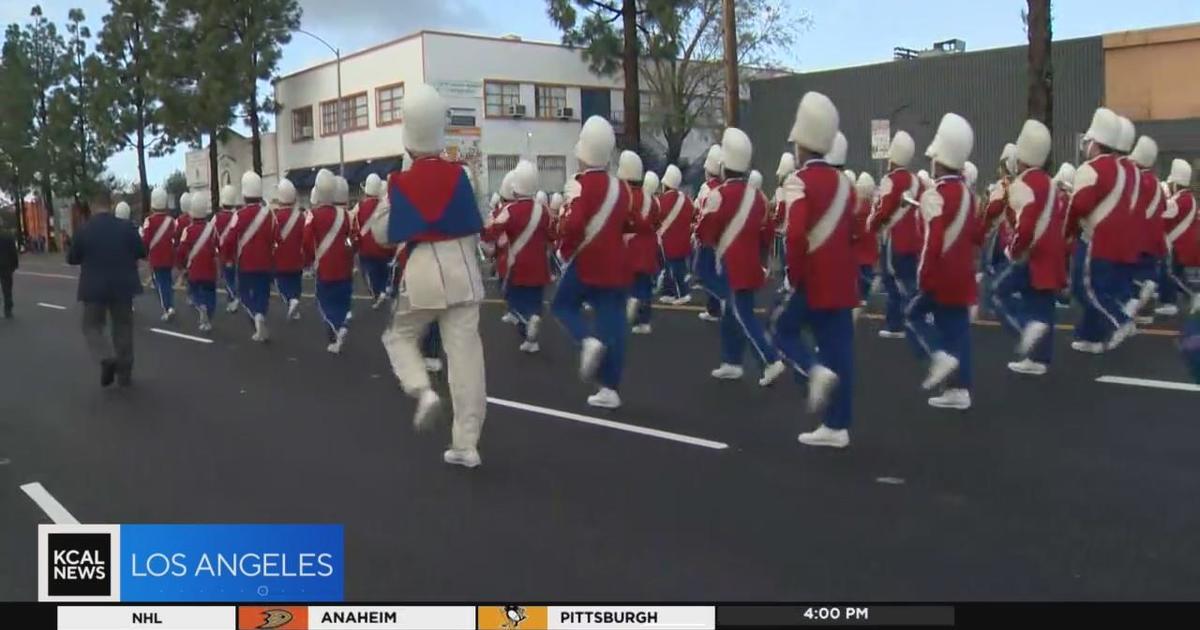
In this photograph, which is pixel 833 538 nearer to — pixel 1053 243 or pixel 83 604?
pixel 83 604

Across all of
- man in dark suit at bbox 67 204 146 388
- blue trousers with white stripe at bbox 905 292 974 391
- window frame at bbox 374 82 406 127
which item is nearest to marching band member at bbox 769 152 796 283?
blue trousers with white stripe at bbox 905 292 974 391

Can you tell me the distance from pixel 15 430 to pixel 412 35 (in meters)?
35.5

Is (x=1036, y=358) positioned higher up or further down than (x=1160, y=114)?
further down

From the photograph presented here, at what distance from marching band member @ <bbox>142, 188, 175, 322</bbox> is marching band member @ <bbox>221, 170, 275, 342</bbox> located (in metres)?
3.40

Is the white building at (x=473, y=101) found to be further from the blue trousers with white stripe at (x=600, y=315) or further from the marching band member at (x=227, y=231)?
the blue trousers with white stripe at (x=600, y=315)

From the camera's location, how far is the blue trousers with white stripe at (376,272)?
1470 cm

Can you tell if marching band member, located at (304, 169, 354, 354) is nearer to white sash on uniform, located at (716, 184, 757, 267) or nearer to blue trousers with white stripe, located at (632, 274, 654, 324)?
blue trousers with white stripe, located at (632, 274, 654, 324)

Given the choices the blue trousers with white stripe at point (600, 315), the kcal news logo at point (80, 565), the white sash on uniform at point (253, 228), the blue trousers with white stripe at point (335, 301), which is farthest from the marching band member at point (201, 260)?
the kcal news logo at point (80, 565)

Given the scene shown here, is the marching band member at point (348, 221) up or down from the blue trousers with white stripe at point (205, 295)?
up

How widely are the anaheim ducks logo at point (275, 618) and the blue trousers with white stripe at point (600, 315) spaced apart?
170 inches

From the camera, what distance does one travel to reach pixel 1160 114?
2809 cm

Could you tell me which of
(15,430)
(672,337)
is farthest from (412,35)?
(15,430)

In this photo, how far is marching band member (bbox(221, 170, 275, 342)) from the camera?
532 inches

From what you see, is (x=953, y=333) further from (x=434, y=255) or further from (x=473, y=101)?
(x=473, y=101)
